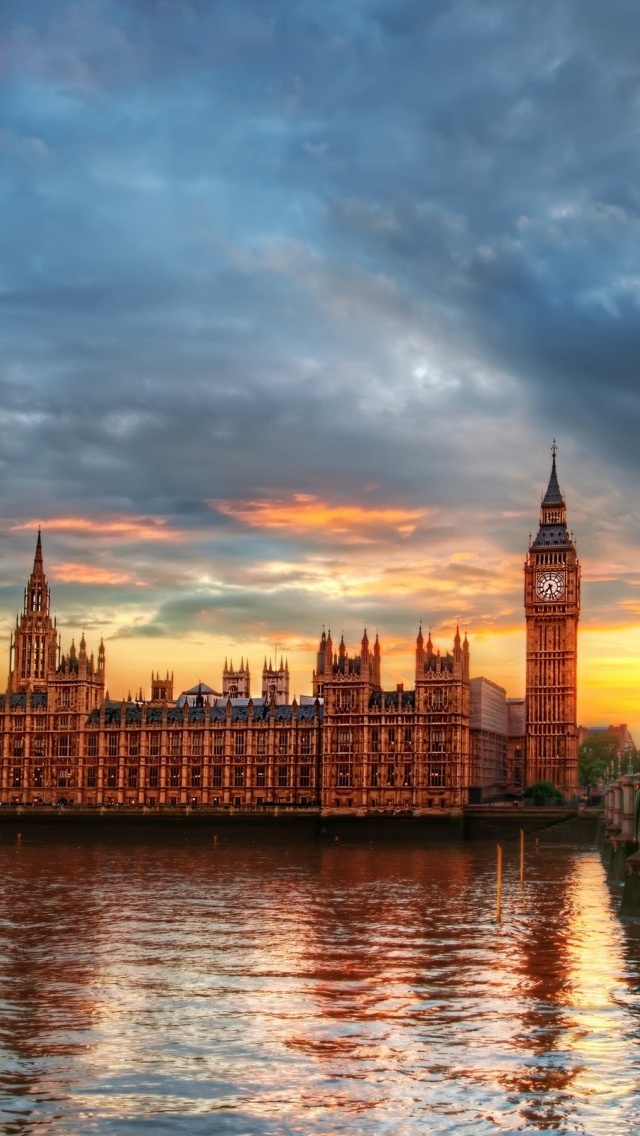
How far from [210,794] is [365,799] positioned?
2475cm

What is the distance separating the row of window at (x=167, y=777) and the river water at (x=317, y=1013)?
97013mm

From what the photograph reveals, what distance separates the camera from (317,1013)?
4616cm

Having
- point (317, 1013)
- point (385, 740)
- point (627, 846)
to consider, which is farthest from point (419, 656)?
point (317, 1013)

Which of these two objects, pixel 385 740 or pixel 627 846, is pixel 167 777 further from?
pixel 627 846

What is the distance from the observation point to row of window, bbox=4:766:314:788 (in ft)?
611

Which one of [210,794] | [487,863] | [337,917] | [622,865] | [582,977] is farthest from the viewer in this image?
[210,794]

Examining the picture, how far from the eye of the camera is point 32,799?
646 ft

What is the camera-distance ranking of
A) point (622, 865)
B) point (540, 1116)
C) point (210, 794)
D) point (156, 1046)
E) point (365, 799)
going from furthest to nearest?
point (210, 794) → point (365, 799) → point (622, 865) → point (156, 1046) → point (540, 1116)

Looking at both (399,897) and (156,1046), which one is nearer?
(156,1046)

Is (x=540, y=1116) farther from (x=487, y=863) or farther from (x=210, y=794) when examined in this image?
(x=210, y=794)

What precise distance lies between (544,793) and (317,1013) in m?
138

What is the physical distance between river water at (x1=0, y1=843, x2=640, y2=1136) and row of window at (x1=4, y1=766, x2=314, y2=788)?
97013 mm

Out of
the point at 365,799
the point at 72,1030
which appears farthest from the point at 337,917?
the point at 365,799

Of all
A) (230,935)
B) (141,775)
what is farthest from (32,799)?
(230,935)
